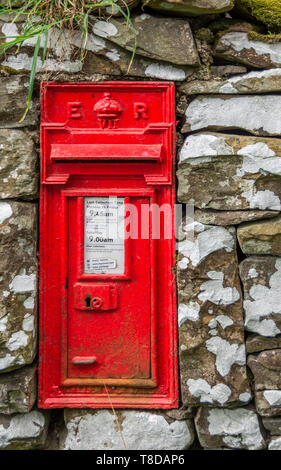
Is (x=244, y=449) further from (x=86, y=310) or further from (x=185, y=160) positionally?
(x=185, y=160)

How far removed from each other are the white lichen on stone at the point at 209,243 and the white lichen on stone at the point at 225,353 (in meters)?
0.40

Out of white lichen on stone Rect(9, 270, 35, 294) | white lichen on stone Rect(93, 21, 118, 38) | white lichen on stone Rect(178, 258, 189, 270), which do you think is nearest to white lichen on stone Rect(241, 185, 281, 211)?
white lichen on stone Rect(178, 258, 189, 270)

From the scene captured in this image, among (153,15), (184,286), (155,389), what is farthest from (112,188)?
(155,389)

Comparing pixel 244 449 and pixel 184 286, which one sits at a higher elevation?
pixel 184 286

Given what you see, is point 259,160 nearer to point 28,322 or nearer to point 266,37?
point 266,37

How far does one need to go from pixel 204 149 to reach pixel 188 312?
0.80 meters

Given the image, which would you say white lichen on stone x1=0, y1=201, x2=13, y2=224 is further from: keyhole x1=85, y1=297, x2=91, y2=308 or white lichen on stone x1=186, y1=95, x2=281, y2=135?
white lichen on stone x1=186, y1=95, x2=281, y2=135

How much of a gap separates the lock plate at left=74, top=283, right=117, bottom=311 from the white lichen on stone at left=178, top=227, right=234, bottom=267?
431 mm

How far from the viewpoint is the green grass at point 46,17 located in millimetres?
1761

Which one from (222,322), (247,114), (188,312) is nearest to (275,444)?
(222,322)

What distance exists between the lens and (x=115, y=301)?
1.90 metres

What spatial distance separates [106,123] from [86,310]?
3.12 feet

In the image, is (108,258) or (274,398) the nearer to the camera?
(274,398)

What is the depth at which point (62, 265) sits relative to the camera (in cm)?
190
